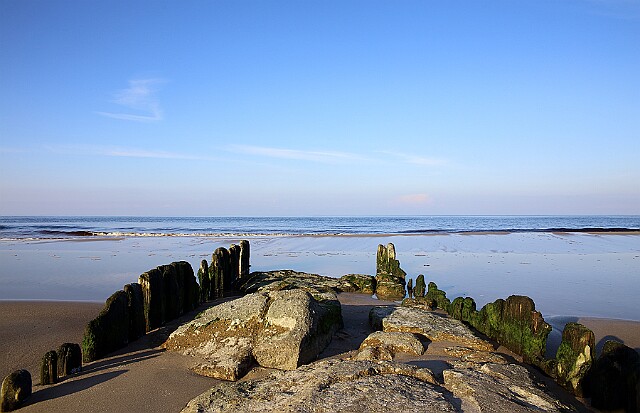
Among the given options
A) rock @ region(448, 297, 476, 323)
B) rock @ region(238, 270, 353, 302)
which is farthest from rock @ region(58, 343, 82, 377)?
rock @ region(448, 297, 476, 323)

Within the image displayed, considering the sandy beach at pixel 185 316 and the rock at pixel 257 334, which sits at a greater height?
the rock at pixel 257 334

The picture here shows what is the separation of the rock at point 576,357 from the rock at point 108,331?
6371 millimetres

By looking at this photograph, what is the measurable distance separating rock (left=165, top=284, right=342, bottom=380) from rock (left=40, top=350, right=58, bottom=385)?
66.3 inches

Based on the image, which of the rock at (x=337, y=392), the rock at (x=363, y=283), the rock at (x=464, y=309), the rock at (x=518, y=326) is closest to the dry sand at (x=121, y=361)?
the rock at (x=337, y=392)

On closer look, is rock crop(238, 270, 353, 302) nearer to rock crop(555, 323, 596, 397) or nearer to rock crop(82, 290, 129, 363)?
rock crop(82, 290, 129, 363)

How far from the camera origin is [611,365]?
5.59 meters

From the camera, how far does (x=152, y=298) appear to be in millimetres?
8375

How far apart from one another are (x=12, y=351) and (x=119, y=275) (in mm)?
8238

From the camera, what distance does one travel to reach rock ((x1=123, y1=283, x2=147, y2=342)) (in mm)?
7699

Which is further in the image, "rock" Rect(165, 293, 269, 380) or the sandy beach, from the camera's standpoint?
"rock" Rect(165, 293, 269, 380)

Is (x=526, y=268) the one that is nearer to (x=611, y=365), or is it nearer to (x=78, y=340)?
(x=611, y=365)

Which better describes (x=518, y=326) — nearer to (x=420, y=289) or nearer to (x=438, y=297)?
(x=438, y=297)

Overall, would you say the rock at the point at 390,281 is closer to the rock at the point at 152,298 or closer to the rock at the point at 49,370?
the rock at the point at 152,298

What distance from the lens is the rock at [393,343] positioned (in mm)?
6965
